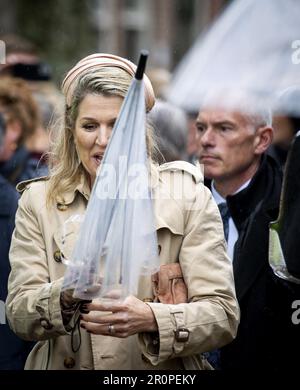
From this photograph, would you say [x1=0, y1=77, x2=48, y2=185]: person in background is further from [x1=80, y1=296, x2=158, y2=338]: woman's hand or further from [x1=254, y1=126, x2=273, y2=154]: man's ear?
[x1=80, y1=296, x2=158, y2=338]: woman's hand

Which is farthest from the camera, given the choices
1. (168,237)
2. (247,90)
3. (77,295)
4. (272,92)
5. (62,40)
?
(62,40)

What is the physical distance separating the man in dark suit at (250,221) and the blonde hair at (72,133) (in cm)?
73

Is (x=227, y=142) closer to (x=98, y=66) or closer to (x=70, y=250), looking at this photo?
(x=98, y=66)

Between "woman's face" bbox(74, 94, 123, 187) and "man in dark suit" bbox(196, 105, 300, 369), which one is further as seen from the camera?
"man in dark suit" bbox(196, 105, 300, 369)

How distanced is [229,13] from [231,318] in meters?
2.89

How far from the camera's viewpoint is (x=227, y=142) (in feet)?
14.8

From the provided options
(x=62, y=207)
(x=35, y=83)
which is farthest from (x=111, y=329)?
(x=35, y=83)

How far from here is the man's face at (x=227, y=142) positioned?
14.6 feet

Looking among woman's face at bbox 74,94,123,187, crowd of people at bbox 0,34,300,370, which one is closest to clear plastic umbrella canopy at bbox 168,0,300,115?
crowd of people at bbox 0,34,300,370

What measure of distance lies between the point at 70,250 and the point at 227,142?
1190mm

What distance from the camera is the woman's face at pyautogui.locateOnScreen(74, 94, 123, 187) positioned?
3586 mm

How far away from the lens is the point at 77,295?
3.30m

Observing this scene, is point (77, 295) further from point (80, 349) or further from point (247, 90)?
point (247, 90)
